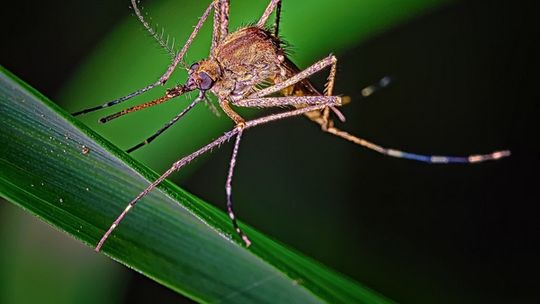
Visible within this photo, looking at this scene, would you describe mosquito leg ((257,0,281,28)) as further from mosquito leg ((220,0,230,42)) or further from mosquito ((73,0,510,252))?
mosquito leg ((220,0,230,42))

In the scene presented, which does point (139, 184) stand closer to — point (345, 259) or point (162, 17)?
point (162, 17)

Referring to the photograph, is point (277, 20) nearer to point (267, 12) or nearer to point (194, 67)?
point (267, 12)

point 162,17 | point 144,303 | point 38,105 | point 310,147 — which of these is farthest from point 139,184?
point 310,147

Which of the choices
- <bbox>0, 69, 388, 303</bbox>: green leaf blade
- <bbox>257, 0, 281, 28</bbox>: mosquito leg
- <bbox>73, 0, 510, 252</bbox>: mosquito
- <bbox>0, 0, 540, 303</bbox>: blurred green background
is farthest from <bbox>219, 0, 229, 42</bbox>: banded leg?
<bbox>0, 69, 388, 303</bbox>: green leaf blade

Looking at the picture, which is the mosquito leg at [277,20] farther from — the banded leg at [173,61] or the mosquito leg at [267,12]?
the banded leg at [173,61]

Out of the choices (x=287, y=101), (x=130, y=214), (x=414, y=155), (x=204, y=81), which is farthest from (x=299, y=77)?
(x=130, y=214)

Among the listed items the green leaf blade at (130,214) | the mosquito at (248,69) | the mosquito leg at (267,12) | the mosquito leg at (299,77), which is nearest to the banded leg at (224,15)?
the mosquito at (248,69)
